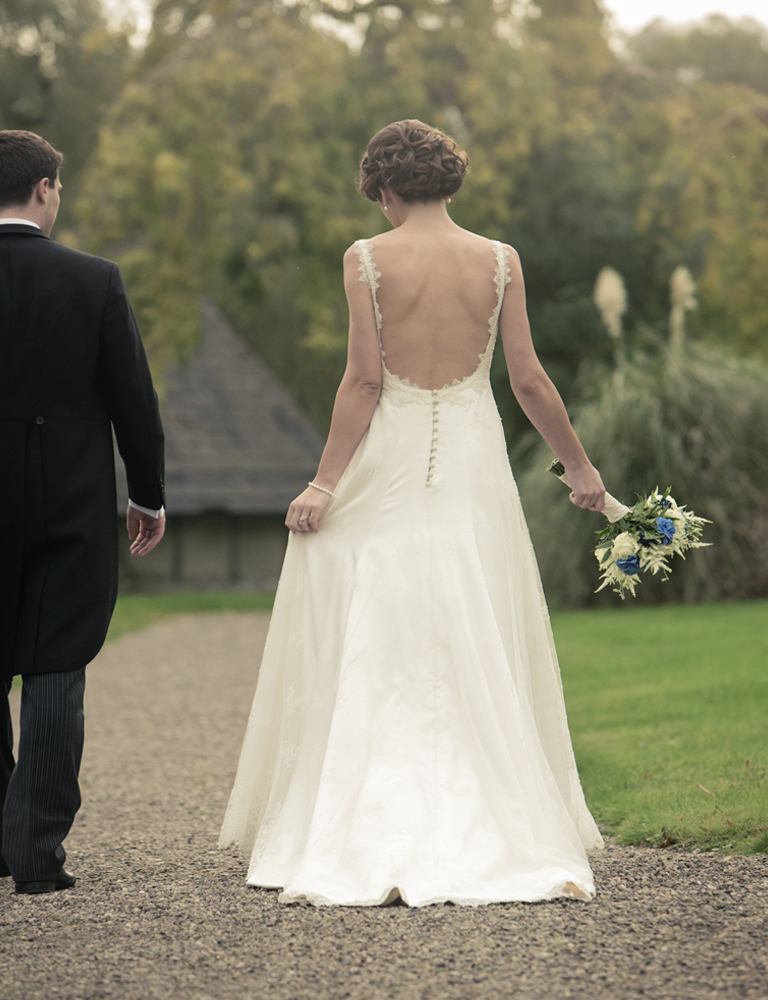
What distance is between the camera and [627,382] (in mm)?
11680

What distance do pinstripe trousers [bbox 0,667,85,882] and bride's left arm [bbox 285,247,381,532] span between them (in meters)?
0.77

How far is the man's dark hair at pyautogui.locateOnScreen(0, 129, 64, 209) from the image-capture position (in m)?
3.47

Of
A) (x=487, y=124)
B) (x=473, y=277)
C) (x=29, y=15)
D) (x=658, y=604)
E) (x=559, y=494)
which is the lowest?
(x=658, y=604)

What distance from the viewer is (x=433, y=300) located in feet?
11.3

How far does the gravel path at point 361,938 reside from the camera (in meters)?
2.42

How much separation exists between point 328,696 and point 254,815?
0.45 m

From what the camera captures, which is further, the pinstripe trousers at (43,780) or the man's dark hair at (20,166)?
the man's dark hair at (20,166)

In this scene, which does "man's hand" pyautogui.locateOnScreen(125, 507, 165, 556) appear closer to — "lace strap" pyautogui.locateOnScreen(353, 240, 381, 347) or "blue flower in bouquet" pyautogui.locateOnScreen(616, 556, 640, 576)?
"lace strap" pyautogui.locateOnScreen(353, 240, 381, 347)

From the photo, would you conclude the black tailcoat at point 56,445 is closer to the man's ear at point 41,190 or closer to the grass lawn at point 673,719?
the man's ear at point 41,190

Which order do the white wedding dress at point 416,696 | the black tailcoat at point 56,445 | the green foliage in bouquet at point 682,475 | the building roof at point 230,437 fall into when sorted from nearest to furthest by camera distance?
the white wedding dress at point 416,696 < the black tailcoat at point 56,445 < the green foliage in bouquet at point 682,475 < the building roof at point 230,437

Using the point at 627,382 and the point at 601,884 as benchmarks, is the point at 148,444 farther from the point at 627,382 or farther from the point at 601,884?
the point at 627,382

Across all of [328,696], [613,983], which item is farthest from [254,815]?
[613,983]

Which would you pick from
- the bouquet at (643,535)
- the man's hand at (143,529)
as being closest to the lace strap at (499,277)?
the bouquet at (643,535)

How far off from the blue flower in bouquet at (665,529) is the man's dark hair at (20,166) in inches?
77.3
